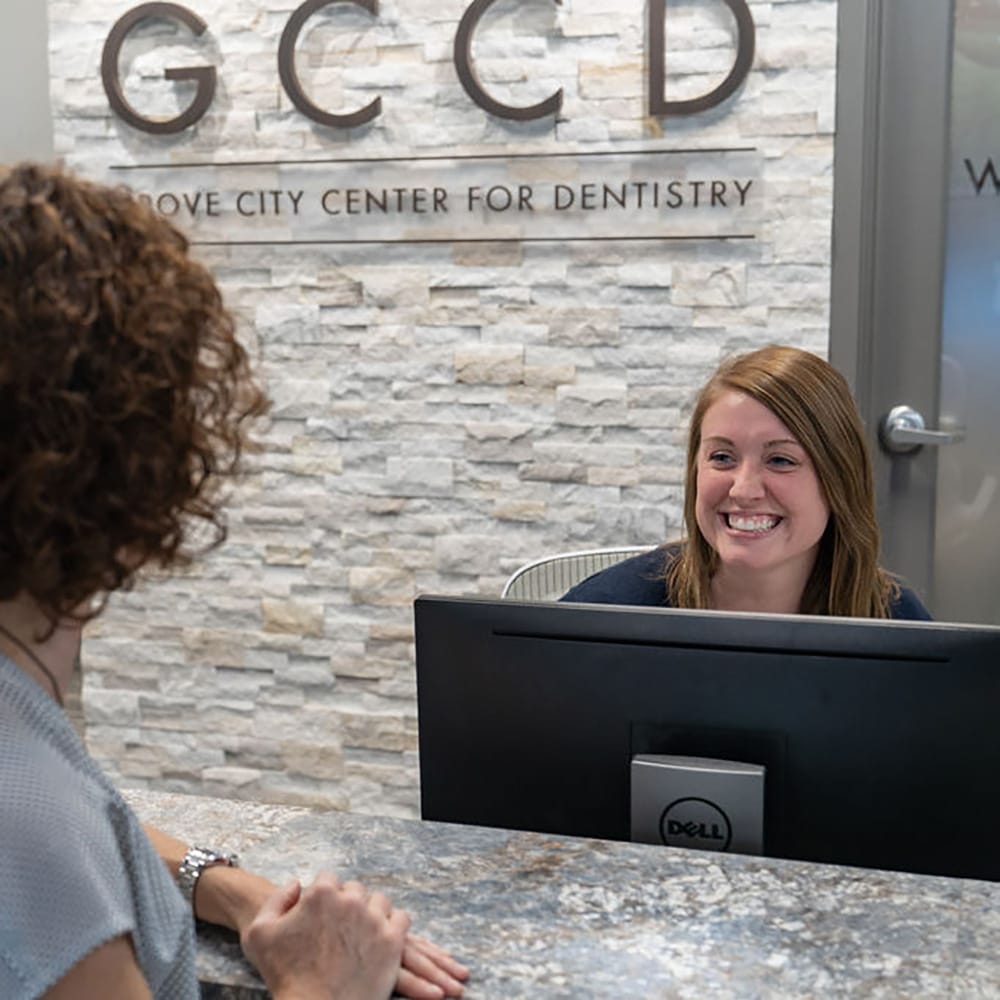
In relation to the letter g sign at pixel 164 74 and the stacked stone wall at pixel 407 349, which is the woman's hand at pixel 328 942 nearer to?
the stacked stone wall at pixel 407 349

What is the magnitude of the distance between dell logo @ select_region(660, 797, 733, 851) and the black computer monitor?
4 cm

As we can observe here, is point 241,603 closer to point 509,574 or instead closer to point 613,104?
point 509,574

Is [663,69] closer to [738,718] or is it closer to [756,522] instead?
[756,522]

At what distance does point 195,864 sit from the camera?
1198 mm

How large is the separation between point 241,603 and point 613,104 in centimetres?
149

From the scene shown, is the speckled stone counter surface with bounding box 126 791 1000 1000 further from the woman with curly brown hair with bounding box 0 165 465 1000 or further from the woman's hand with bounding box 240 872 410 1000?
the woman with curly brown hair with bounding box 0 165 465 1000

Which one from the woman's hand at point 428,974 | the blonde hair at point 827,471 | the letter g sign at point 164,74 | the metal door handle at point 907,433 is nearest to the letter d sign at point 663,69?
the metal door handle at point 907,433

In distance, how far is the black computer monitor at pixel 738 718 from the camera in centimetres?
125

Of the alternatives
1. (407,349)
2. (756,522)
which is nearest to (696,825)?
(756,522)

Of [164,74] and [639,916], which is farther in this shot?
[164,74]

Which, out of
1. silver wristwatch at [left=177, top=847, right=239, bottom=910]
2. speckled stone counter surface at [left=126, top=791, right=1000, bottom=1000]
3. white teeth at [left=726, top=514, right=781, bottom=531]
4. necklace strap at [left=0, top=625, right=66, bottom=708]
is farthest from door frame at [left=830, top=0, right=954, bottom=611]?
necklace strap at [left=0, top=625, right=66, bottom=708]

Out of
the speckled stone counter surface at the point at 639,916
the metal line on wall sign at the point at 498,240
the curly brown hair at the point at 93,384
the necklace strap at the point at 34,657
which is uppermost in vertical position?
the metal line on wall sign at the point at 498,240

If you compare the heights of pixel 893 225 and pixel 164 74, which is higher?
pixel 164 74

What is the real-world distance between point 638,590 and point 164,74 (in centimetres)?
187
